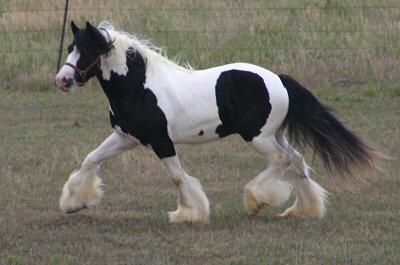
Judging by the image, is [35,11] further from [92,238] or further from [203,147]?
[92,238]

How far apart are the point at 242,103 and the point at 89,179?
1.27 meters

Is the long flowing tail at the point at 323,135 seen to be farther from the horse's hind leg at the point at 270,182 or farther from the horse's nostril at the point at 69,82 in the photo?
the horse's nostril at the point at 69,82

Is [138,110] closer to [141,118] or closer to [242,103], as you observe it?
[141,118]

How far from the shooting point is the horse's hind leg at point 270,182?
7762 mm

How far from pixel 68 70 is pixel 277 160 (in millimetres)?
1666

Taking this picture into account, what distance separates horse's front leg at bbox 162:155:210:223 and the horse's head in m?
0.86

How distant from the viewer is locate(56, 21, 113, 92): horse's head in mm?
7586

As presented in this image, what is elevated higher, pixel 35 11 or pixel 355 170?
pixel 355 170

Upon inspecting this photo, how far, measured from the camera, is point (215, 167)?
9898mm

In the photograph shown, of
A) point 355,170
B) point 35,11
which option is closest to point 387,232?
point 355,170

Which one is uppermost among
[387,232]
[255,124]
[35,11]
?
[255,124]

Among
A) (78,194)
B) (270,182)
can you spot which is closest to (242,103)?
(270,182)

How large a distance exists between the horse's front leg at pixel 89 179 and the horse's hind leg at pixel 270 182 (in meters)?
0.93

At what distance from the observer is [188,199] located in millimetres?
7664
